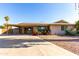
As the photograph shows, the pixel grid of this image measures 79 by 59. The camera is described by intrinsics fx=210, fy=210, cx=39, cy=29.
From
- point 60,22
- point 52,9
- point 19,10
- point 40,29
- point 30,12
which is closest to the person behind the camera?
point 19,10

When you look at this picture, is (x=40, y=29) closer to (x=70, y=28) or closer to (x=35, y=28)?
(x=35, y=28)

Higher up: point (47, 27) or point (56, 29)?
point (47, 27)

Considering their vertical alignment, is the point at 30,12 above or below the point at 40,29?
above

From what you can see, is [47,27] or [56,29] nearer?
[56,29]

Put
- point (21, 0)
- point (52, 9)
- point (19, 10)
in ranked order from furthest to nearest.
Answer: point (52, 9), point (19, 10), point (21, 0)

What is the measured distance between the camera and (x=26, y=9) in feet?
66.7

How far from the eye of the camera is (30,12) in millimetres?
21375

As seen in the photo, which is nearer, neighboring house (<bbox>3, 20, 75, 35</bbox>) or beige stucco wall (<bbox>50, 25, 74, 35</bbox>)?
neighboring house (<bbox>3, 20, 75, 35</bbox>)

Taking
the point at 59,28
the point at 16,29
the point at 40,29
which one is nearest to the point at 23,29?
the point at 16,29

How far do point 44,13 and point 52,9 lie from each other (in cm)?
109

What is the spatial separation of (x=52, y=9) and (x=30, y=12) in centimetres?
286

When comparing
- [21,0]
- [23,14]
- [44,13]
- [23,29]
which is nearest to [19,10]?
[23,14]

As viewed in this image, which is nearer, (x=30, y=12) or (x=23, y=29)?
(x=30, y=12)

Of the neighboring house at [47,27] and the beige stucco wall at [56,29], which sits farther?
the beige stucco wall at [56,29]
